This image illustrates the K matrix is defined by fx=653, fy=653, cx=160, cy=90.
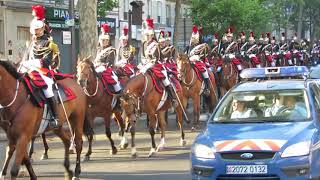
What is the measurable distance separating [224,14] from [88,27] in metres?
16.6

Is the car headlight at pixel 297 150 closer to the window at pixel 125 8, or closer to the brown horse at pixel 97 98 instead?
the brown horse at pixel 97 98

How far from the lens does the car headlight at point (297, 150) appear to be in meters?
8.07

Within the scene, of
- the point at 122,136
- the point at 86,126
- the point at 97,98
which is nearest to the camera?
the point at 86,126

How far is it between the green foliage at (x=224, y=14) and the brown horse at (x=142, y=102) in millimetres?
23719

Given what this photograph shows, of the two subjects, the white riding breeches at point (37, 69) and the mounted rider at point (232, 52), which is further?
the mounted rider at point (232, 52)

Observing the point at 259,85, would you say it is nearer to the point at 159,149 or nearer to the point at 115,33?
the point at 159,149

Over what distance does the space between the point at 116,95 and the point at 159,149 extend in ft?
5.42

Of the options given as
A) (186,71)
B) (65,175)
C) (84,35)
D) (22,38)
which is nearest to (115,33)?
(22,38)

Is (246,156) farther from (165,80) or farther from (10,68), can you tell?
(165,80)

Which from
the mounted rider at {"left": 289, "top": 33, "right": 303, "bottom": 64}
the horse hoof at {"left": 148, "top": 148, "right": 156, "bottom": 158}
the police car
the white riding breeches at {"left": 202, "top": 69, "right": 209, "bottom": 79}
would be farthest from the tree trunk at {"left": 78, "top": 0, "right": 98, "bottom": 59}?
the mounted rider at {"left": 289, "top": 33, "right": 303, "bottom": 64}

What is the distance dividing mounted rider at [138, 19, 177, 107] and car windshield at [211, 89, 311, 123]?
547 cm

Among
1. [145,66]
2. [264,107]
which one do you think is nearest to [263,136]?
[264,107]

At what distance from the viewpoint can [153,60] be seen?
15.6 metres

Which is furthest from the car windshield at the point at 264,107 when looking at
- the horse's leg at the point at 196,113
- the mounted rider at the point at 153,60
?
the horse's leg at the point at 196,113
